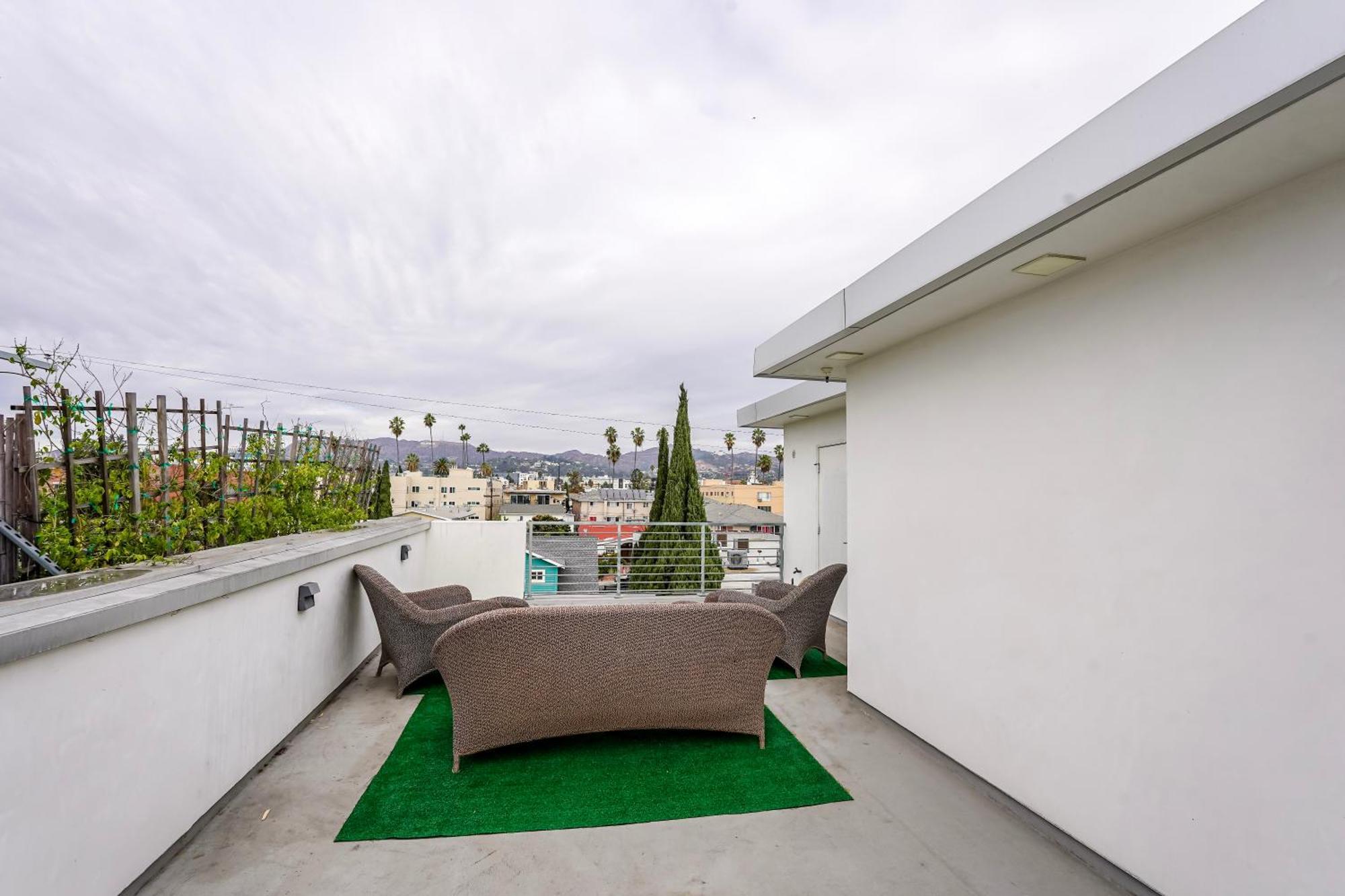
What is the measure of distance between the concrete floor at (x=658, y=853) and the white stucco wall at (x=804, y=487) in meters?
4.23

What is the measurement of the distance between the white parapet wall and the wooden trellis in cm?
50

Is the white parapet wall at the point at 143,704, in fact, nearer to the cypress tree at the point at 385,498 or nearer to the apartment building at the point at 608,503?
the cypress tree at the point at 385,498

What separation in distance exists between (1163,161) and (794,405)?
5230 millimetres

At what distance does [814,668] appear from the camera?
517 centimetres

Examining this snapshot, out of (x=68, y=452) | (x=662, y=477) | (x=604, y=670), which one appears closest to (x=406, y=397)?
(x=662, y=477)

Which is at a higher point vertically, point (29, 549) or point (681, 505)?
point (29, 549)

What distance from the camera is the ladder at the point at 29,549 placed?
8.23ft

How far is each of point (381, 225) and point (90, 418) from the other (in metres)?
5.15

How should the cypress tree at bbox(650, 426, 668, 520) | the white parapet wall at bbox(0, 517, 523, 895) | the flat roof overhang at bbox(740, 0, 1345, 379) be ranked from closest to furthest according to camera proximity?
the flat roof overhang at bbox(740, 0, 1345, 379)
the white parapet wall at bbox(0, 517, 523, 895)
the cypress tree at bbox(650, 426, 668, 520)

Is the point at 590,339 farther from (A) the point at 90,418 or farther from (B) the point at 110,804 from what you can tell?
(B) the point at 110,804

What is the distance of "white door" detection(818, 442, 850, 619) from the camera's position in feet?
22.7

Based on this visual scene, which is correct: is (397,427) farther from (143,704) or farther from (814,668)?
(143,704)

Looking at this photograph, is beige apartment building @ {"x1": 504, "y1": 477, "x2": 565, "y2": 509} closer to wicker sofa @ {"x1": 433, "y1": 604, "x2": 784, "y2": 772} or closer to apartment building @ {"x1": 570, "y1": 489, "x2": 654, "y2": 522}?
apartment building @ {"x1": 570, "y1": 489, "x2": 654, "y2": 522}

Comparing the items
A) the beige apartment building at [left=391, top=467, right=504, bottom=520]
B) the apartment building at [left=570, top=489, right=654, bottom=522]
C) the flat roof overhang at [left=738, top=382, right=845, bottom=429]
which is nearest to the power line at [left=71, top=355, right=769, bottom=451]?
the flat roof overhang at [left=738, top=382, right=845, bottom=429]
